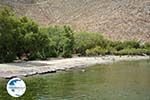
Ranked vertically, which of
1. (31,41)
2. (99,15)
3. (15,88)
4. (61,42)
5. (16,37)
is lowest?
(15,88)

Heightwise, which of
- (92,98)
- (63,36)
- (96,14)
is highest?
(96,14)

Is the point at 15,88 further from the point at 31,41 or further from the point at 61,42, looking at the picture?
the point at 61,42

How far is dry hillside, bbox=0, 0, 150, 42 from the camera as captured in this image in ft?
543

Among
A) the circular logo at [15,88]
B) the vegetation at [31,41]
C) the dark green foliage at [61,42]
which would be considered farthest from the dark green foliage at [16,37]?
the circular logo at [15,88]

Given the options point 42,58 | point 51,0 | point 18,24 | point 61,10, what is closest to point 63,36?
point 42,58

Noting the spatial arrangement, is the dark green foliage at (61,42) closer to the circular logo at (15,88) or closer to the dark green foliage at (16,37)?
the dark green foliage at (16,37)

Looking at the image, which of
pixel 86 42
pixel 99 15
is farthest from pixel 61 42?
pixel 99 15

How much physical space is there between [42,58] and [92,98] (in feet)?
176

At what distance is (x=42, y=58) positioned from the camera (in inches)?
3351

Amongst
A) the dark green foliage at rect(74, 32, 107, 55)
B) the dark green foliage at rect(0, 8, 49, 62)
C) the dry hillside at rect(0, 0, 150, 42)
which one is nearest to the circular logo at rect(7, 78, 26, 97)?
the dark green foliage at rect(0, 8, 49, 62)

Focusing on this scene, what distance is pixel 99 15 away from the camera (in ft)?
557

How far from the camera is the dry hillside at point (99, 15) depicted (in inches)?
6521

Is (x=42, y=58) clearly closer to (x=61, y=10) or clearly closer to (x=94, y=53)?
(x=94, y=53)

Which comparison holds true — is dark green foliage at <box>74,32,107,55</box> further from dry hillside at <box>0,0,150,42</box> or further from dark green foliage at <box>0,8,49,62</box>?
dark green foliage at <box>0,8,49,62</box>
